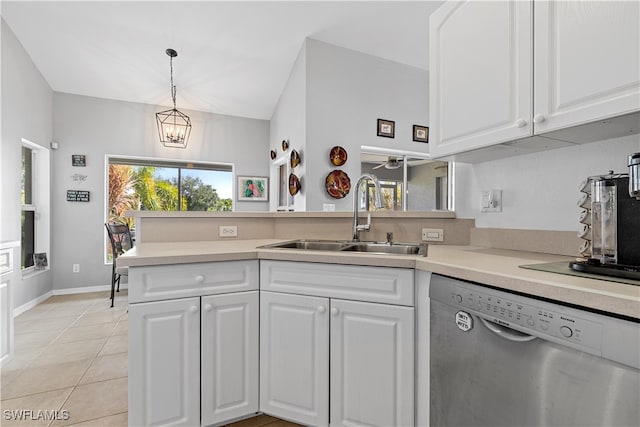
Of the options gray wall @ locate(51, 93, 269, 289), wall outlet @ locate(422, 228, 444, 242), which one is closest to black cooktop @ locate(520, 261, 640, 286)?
wall outlet @ locate(422, 228, 444, 242)

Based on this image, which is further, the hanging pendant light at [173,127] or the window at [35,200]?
the hanging pendant light at [173,127]

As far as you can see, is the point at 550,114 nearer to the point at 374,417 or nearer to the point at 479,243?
the point at 479,243

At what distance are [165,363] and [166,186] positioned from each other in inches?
161

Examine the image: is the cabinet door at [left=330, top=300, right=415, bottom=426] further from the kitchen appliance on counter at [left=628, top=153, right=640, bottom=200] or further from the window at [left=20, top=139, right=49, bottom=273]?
the window at [left=20, top=139, right=49, bottom=273]

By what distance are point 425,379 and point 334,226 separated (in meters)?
1.06

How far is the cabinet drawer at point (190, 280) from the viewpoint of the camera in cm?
130

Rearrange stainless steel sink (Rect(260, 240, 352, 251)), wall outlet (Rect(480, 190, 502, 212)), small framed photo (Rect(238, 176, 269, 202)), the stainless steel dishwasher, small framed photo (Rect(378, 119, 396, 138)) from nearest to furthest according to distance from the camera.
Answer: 1. the stainless steel dishwasher
2. wall outlet (Rect(480, 190, 502, 212))
3. stainless steel sink (Rect(260, 240, 352, 251))
4. small framed photo (Rect(378, 119, 396, 138))
5. small framed photo (Rect(238, 176, 269, 202))

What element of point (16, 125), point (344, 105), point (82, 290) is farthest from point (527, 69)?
point (82, 290)

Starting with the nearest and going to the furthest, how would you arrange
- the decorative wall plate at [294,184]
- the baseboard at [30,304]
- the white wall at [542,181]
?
the white wall at [542,181], the baseboard at [30,304], the decorative wall plate at [294,184]

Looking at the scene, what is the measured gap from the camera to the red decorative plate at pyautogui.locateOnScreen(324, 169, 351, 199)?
3.59 metres

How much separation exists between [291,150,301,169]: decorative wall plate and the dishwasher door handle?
9.81ft

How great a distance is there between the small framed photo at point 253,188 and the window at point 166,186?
202 millimetres

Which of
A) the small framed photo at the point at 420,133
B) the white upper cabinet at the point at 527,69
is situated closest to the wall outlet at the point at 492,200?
the white upper cabinet at the point at 527,69

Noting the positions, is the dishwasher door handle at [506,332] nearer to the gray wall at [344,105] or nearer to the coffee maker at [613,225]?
the coffee maker at [613,225]
